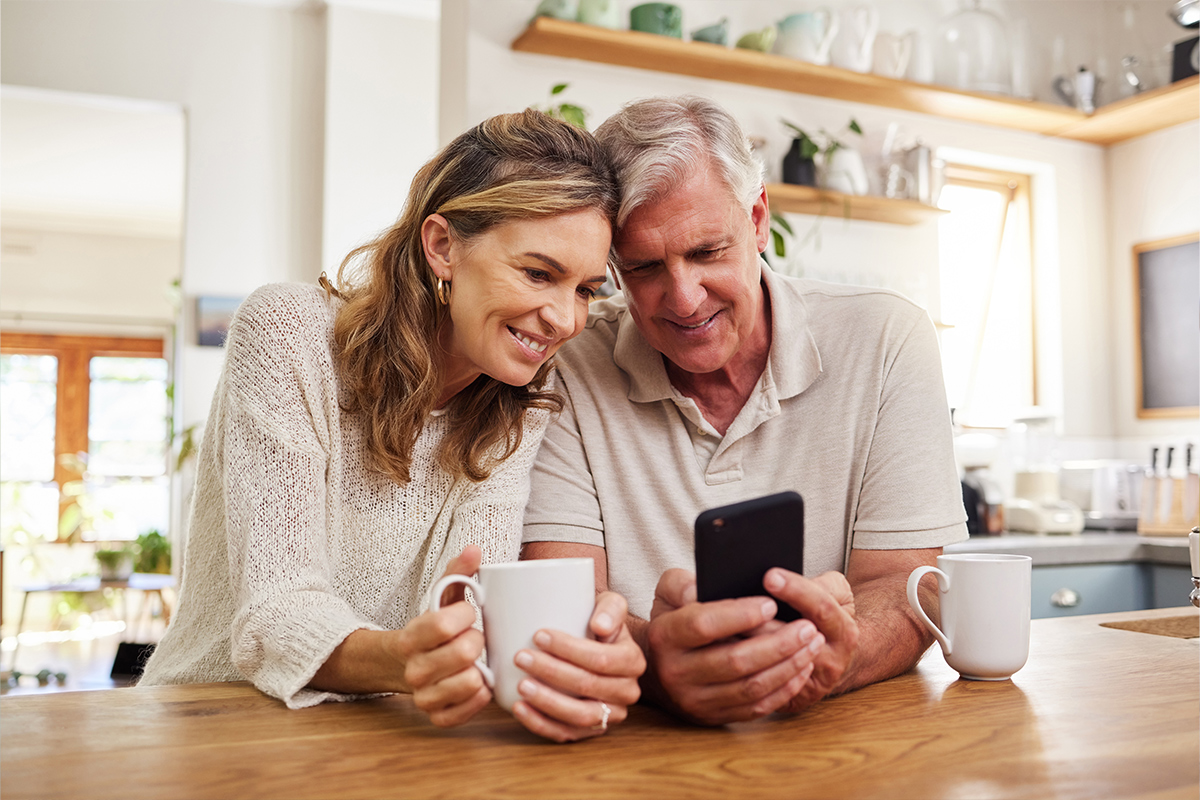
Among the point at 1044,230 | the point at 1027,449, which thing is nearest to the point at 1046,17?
the point at 1044,230

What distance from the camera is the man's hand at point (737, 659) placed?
84 centimetres

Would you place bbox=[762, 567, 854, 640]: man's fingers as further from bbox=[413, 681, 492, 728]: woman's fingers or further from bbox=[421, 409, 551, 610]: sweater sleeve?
bbox=[421, 409, 551, 610]: sweater sleeve

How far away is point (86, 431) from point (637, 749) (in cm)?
974

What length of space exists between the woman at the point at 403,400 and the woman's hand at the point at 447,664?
0.25 metres

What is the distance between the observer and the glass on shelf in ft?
12.7

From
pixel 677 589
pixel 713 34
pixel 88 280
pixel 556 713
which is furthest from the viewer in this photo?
pixel 88 280

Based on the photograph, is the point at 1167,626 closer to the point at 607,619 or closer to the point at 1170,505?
the point at 607,619

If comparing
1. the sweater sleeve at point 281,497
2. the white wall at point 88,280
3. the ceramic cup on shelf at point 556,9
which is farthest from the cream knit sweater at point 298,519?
the white wall at point 88,280

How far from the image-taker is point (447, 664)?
81 centimetres

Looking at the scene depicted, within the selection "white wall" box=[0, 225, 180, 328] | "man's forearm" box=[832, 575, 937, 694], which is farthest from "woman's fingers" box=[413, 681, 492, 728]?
"white wall" box=[0, 225, 180, 328]

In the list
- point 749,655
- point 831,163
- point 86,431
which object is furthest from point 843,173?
point 86,431

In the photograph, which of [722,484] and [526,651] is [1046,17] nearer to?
[722,484]

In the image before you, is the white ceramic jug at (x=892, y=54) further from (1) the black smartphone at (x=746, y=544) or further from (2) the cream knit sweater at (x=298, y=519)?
(1) the black smartphone at (x=746, y=544)

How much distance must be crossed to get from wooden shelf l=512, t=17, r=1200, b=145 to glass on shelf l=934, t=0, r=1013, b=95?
129 millimetres
